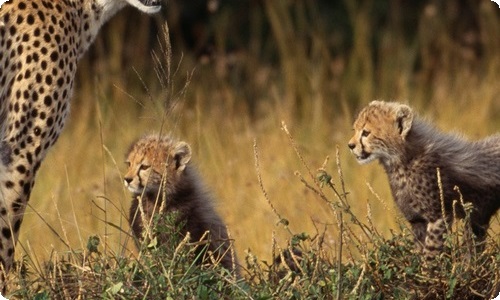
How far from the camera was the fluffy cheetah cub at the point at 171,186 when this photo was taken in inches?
236

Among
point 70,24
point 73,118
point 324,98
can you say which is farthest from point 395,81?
point 70,24

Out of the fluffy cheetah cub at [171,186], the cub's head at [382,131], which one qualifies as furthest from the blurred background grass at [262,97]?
the cub's head at [382,131]

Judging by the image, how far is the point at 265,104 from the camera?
11375 millimetres

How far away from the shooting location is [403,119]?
19.0 ft

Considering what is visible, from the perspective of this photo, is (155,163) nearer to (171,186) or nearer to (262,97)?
(171,186)

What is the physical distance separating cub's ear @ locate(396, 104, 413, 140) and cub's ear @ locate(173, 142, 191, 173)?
897mm

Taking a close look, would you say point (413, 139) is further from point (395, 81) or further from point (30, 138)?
point (395, 81)

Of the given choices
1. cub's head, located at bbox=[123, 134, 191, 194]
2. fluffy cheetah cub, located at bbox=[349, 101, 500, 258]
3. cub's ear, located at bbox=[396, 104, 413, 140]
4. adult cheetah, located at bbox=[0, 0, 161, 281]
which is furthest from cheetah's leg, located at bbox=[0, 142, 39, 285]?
cub's ear, located at bbox=[396, 104, 413, 140]

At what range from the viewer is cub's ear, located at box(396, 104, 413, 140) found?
576 cm

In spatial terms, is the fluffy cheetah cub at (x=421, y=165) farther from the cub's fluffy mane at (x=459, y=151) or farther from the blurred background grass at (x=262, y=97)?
the blurred background grass at (x=262, y=97)

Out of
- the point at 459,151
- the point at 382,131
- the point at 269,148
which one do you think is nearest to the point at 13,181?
the point at 382,131

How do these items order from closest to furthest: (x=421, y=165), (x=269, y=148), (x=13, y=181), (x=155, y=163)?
(x=421, y=165) < (x=13, y=181) < (x=155, y=163) < (x=269, y=148)

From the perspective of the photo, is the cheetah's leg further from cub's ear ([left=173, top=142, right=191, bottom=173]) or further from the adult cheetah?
cub's ear ([left=173, top=142, right=191, bottom=173])

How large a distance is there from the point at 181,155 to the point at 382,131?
91cm
